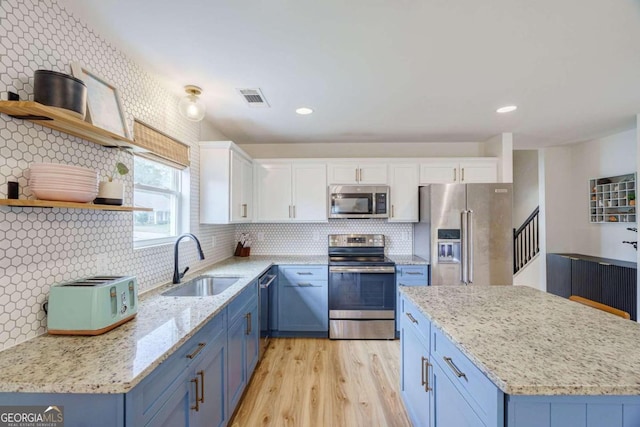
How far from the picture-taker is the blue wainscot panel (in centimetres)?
89

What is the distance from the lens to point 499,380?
2.88 ft

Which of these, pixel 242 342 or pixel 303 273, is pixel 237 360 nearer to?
pixel 242 342

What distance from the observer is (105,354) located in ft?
3.53

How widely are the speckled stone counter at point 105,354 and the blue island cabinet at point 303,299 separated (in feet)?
5.39

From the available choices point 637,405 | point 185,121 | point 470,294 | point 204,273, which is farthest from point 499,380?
point 185,121

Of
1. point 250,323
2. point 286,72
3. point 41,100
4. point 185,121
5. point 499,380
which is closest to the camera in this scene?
point 499,380

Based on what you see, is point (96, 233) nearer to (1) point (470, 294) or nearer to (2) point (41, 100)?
(2) point (41, 100)

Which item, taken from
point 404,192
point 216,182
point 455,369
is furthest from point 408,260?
point 216,182

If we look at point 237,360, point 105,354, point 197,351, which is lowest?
point 237,360

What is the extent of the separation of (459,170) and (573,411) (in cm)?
308

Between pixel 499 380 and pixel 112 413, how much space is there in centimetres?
127

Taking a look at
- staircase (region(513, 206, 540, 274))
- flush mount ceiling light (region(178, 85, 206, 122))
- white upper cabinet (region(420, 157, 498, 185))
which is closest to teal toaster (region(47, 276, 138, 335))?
flush mount ceiling light (region(178, 85, 206, 122))

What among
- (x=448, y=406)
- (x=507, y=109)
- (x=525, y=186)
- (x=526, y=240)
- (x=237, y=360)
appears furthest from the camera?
Answer: (x=525, y=186)

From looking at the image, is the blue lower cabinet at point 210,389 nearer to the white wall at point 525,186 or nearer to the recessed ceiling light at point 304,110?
the recessed ceiling light at point 304,110
